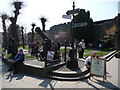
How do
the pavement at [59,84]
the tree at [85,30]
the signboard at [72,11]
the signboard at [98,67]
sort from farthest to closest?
1. the tree at [85,30]
2. the signboard at [72,11]
3. the signboard at [98,67]
4. the pavement at [59,84]

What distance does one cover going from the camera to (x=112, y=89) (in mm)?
4438

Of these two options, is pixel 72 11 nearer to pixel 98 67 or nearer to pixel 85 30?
pixel 98 67

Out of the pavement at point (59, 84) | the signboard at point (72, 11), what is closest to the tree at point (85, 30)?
the signboard at point (72, 11)

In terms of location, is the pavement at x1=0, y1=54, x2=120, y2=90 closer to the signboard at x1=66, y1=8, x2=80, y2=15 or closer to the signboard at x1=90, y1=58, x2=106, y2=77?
the signboard at x1=90, y1=58, x2=106, y2=77

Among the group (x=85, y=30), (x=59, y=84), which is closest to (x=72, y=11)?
(x=59, y=84)

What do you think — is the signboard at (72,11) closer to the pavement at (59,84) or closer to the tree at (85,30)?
the pavement at (59,84)

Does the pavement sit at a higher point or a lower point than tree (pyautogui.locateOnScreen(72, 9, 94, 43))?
lower

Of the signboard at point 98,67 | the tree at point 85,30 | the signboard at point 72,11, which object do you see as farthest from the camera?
the tree at point 85,30

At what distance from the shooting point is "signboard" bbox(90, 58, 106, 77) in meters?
5.22

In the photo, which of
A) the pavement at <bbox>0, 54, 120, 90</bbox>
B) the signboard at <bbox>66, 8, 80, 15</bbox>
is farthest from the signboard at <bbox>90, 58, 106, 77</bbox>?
the signboard at <bbox>66, 8, 80, 15</bbox>

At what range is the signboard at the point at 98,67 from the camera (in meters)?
5.22

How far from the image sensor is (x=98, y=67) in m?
5.34

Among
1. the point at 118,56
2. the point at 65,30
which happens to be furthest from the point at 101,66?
the point at 65,30

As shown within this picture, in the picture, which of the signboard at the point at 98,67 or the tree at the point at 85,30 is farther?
the tree at the point at 85,30
